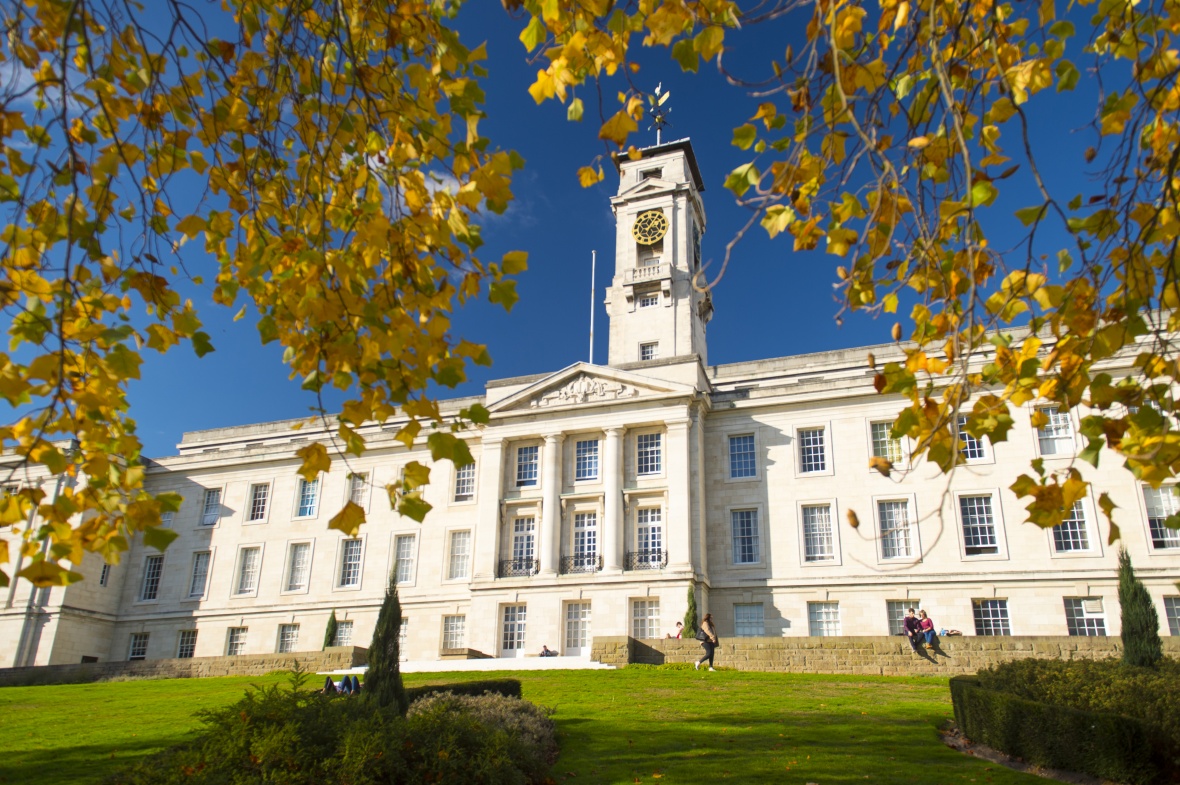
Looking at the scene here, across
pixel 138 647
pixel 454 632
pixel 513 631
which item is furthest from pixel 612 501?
pixel 138 647

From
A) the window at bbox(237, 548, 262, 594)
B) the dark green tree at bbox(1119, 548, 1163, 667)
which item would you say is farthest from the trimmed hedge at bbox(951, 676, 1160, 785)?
the window at bbox(237, 548, 262, 594)

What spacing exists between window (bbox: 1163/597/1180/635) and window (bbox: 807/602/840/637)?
11248mm

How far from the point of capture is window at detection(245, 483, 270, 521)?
43562 mm

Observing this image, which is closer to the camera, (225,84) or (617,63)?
(617,63)

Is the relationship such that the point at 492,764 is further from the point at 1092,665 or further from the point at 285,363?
the point at 1092,665

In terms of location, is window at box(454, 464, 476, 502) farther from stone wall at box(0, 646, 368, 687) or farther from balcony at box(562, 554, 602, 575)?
stone wall at box(0, 646, 368, 687)

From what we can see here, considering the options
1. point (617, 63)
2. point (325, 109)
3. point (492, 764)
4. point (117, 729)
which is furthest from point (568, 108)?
point (117, 729)

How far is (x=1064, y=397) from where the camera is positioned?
15.8ft

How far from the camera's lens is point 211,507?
44.6 m


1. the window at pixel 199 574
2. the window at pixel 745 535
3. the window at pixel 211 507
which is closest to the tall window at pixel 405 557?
the window at pixel 199 574

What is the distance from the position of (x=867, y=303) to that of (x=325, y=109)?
151 inches

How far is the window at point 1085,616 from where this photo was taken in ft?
100

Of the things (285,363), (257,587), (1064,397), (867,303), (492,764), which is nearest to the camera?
(1064,397)

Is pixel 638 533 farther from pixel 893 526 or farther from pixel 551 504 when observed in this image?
pixel 893 526
